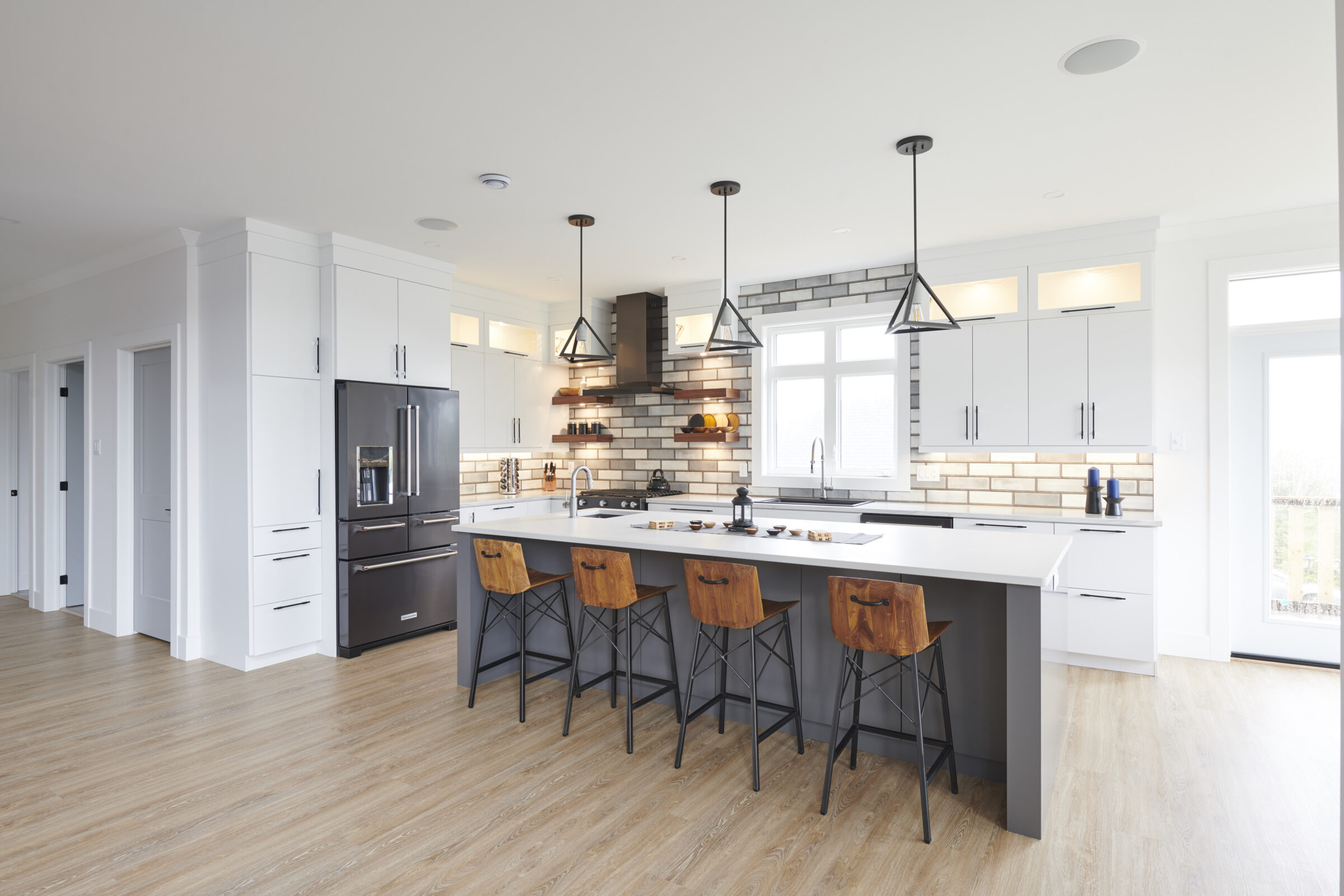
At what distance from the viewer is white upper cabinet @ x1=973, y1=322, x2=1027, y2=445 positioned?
4844 millimetres

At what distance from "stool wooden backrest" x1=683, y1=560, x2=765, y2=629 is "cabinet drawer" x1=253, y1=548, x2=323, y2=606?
9.86ft

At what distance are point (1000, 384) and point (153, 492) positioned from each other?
19.4 ft

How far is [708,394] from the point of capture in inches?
238

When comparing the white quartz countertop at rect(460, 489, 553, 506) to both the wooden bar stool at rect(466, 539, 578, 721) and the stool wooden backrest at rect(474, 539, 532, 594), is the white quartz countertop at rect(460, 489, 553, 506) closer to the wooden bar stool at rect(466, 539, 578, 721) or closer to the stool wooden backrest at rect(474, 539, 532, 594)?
the wooden bar stool at rect(466, 539, 578, 721)

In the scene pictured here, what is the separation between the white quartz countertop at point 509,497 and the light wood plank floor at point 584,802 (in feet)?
6.79

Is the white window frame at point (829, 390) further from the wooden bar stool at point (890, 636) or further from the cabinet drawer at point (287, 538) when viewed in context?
the cabinet drawer at point (287, 538)

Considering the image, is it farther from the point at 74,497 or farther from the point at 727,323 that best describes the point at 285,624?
the point at 727,323

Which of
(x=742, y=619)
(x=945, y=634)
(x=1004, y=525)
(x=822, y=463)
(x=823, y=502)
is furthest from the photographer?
(x=822, y=463)

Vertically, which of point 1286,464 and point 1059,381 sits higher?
point 1059,381

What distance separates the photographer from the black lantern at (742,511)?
3.72 metres

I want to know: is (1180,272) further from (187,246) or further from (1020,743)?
(187,246)

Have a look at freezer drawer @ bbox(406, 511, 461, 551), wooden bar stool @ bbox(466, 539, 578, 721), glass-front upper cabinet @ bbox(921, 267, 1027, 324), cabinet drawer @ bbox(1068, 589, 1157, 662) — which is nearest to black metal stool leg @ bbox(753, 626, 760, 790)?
wooden bar stool @ bbox(466, 539, 578, 721)

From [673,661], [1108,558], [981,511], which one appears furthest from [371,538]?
[1108,558]

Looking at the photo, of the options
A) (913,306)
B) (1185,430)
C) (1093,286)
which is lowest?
(1185,430)
